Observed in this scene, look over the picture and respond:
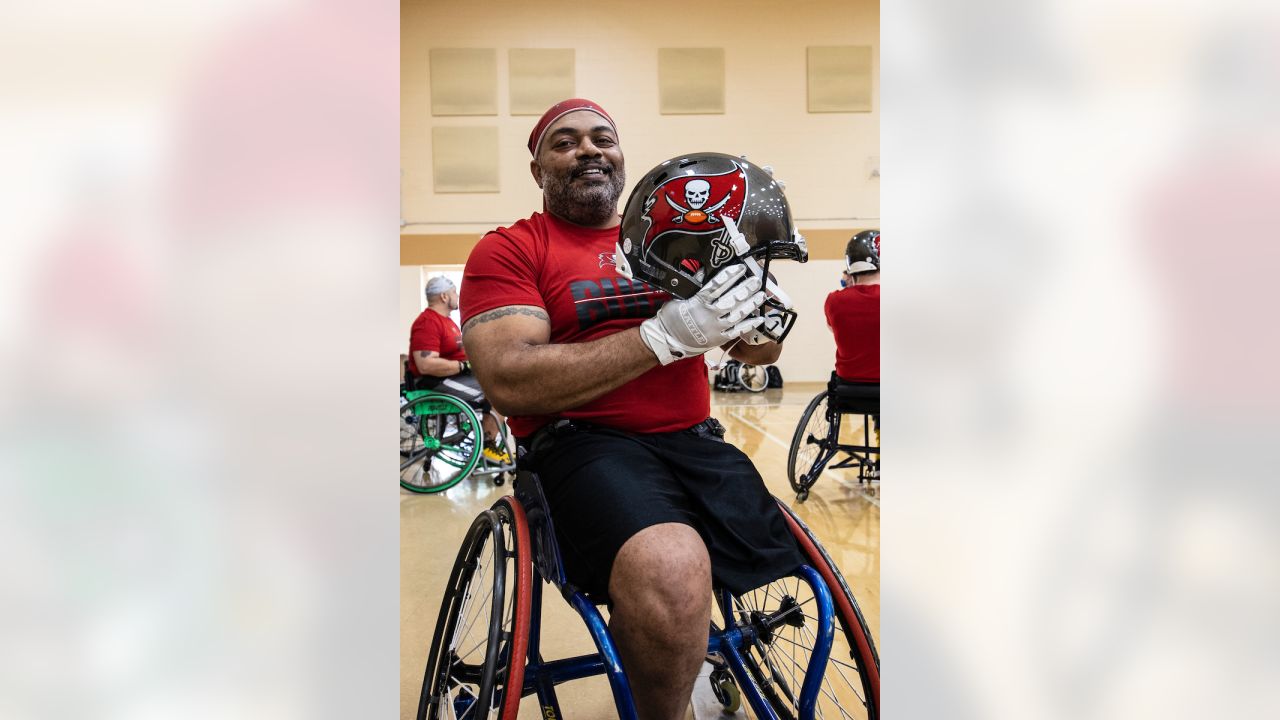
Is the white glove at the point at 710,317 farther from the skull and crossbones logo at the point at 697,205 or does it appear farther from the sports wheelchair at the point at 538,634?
the sports wheelchair at the point at 538,634

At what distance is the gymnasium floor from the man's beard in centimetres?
128

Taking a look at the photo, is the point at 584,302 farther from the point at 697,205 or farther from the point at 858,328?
the point at 858,328

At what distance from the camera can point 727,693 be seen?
1914mm

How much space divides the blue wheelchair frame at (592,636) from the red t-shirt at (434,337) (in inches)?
136

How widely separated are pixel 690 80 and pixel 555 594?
11.1 metres

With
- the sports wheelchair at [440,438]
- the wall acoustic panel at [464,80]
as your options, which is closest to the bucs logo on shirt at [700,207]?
the sports wheelchair at [440,438]

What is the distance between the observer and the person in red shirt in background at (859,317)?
4000 mm

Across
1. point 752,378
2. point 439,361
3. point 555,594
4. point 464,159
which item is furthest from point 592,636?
point 464,159

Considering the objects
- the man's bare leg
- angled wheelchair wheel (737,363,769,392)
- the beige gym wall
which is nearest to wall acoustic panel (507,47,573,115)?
the beige gym wall
